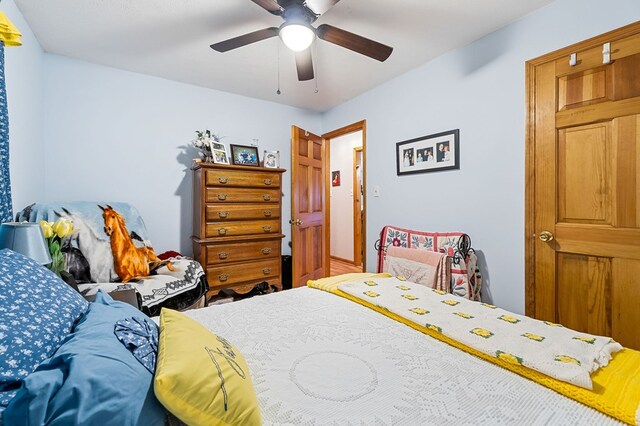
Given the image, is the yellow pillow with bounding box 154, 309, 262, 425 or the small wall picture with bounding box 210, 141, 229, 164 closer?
the yellow pillow with bounding box 154, 309, 262, 425

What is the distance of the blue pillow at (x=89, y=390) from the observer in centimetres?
47

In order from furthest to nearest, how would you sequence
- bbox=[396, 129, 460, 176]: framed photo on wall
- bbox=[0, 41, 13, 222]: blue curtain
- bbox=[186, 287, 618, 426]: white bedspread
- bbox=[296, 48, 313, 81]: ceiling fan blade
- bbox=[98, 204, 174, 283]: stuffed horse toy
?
bbox=[396, 129, 460, 176]: framed photo on wall < bbox=[98, 204, 174, 283]: stuffed horse toy < bbox=[296, 48, 313, 81]: ceiling fan blade < bbox=[0, 41, 13, 222]: blue curtain < bbox=[186, 287, 618, 426]: white bedspread

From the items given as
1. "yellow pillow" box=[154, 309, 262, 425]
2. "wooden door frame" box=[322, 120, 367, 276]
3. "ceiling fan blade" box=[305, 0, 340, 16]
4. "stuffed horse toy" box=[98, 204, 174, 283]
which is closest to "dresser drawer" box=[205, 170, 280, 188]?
"stuffed horse toy" box=[98, 204, 174, 283]

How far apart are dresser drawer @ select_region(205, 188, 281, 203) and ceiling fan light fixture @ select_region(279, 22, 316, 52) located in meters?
1.54

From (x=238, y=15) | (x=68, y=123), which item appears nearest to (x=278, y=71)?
(x=238, y=15)

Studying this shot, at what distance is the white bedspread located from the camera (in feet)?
2.37

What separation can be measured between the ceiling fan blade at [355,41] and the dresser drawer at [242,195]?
1.65 meters

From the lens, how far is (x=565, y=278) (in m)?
1.93

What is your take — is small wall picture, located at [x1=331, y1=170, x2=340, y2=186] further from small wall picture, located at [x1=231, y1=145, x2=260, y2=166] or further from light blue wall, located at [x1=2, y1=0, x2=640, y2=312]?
small wall picture, located at [x1=231, y1=145, x2=260, y2=166]

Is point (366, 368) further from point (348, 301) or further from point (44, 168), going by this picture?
point (44, 168)

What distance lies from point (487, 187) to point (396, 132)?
1.09 meters

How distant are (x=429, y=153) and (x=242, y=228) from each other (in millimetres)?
1914

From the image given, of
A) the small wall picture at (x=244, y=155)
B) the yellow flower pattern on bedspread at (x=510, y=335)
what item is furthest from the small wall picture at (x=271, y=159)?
the yellow flower pattern on bedspread at (x=510, y=335)

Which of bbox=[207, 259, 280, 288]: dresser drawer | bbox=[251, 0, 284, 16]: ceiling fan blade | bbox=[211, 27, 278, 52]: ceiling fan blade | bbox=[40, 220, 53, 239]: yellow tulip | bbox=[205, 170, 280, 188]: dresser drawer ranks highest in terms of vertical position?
bbox=[251, 0, 284, 16]: ceiling fan blade
